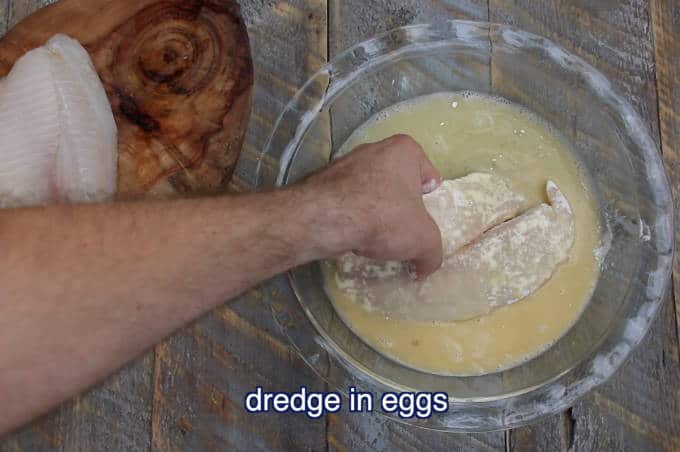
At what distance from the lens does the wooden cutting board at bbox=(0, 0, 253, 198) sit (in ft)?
2.89

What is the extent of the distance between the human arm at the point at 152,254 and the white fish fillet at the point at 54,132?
7.2 inches

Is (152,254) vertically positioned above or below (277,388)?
above

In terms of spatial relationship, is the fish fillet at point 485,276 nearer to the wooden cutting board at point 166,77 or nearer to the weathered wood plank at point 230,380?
the weathered wood plank at point 230,380

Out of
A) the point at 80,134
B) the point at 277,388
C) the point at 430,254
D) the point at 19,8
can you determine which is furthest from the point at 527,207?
the point at 19,8

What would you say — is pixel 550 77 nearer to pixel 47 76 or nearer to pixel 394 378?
pixel 394 378

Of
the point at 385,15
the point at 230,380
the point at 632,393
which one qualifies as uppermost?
the point at 385,15

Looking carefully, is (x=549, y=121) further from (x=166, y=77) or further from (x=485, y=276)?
(x=166, y=77)

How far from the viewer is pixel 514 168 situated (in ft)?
3.23

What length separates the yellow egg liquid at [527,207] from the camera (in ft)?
3.08

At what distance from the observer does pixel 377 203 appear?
0.74 metres

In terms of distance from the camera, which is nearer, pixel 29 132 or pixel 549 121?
pixel 29 132

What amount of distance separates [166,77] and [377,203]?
1.26 feet

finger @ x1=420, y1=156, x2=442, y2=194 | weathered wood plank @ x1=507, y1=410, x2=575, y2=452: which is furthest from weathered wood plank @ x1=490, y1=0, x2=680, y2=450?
finger @ x1=420, y1=156, x2=442, y2=194

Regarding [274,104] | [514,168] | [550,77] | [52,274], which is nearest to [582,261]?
[514,168]
